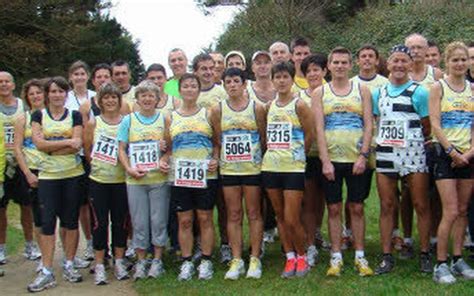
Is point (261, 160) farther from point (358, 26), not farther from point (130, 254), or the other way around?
point (358, 26)

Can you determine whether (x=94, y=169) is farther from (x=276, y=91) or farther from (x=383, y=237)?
(x=383, y=237)

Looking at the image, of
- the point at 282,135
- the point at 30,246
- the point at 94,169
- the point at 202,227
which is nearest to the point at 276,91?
the point at 282,135

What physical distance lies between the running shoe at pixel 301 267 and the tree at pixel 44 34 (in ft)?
71.2

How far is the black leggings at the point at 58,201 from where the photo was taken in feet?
23.2

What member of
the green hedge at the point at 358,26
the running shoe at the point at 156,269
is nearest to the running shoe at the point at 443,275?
the running shoe at the point at 156,269

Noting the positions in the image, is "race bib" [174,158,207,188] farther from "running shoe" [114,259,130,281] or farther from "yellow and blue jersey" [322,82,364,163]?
"yellow and blue jersey" [322,82,364,163]

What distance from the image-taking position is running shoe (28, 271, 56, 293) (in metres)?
6.97

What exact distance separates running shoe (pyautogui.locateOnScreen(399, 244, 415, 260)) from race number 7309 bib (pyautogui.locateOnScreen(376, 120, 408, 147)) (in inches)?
63.9

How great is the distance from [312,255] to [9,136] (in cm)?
418

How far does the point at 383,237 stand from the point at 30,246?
4.89m

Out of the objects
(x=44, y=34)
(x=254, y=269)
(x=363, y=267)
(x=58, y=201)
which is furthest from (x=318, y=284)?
(x=44, y=34)

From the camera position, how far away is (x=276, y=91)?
7.30 meters

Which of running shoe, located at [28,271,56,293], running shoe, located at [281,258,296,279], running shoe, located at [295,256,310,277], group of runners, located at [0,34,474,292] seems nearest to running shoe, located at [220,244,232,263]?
group of runners, located at [0,34,474,292]

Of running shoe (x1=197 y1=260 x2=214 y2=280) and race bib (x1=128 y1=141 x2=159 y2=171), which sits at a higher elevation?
race bib (x1=128 y1=141 x2=159 y2=171)
